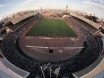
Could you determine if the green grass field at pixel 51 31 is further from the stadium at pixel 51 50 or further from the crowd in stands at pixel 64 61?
the crowd in stands at pixel 64 61

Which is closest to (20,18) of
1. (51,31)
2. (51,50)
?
(51,31)

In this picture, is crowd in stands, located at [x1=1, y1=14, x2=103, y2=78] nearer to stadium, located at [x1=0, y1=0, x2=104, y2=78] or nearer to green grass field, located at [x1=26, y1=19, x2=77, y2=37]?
stadium, located at [x1=0, y1=0, x2=104, y2=78]

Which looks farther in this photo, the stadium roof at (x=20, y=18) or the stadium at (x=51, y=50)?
the stadium roof at (x=20, y=18)

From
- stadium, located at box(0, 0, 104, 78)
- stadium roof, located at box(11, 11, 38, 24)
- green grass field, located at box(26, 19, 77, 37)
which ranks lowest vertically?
green grass field, located at box(26, 19, 77, 37)

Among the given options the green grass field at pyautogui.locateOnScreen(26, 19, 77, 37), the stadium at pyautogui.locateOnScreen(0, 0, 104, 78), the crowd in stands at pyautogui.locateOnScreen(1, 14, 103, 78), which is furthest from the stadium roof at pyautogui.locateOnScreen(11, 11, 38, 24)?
the crowd in stands at pyautogui.locateOnScreen(1, 14, 103, 78)

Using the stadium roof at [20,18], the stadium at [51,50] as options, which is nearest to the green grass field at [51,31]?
the stadium at [51,50]

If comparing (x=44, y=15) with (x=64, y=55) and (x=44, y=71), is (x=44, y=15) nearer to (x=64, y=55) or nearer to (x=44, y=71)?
(x=64, y=55)

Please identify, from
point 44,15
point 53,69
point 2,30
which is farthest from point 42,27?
point 53,69

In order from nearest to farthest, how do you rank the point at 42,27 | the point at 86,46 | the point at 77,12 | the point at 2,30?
the point at 86,46 → the point at 2,30 → the point at 42,27 → the point at 77,12

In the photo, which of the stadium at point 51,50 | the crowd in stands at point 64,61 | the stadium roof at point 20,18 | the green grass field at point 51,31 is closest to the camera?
the stadium at point 51,50
